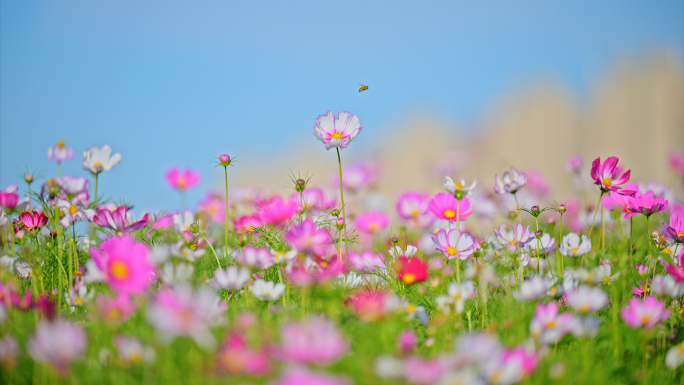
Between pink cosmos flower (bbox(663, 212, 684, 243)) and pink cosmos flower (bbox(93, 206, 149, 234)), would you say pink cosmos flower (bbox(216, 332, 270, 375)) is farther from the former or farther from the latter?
pink cosmos flower (bbox(663, 212, 684, 243))

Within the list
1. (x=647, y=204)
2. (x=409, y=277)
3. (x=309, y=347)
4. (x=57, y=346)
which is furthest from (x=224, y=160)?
(x=647, y=204)

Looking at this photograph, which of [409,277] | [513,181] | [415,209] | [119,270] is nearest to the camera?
[119,270]

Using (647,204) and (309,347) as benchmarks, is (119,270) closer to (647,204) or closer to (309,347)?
(309,347)

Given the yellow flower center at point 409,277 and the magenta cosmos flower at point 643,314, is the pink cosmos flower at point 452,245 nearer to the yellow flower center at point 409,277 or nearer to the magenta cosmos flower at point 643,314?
the yellow flower center at point 409,277

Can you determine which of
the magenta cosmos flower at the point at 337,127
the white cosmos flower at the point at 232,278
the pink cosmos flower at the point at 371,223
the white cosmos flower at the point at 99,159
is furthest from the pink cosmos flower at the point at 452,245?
the white cosmos flower at the point at 99,159

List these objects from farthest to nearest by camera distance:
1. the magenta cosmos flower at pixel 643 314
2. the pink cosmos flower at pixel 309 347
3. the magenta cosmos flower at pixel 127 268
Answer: the magenta cosmos flower at pixel 643 314 → the magenta cosmos flower at pixel 127 268 → the pink cosmos flower at pixel 309 347

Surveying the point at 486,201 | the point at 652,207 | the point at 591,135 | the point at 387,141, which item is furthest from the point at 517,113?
the point at 652,207
